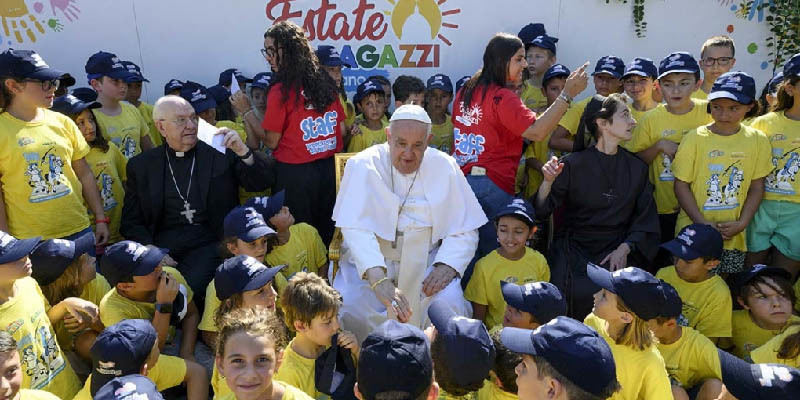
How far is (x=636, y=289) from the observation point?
309cm

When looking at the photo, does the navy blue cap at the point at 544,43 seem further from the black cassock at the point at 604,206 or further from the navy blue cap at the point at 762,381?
the navy blue cap at the point at 762,381

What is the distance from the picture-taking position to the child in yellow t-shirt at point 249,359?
2518 millimetres

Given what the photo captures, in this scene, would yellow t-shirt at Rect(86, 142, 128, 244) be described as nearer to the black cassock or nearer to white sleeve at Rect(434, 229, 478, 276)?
white sleeve at Rect(434, 229, 478, 276)

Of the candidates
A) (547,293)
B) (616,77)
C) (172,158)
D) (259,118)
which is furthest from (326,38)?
(547,293)

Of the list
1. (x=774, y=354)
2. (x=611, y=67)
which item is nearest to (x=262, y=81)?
(x=611, y=67)

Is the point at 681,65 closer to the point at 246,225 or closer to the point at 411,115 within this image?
the point at 411,115

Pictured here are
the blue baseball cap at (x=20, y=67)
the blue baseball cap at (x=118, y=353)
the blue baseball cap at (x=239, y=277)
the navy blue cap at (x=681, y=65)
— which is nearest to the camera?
the blue baseball cap at (x=118, y=353)

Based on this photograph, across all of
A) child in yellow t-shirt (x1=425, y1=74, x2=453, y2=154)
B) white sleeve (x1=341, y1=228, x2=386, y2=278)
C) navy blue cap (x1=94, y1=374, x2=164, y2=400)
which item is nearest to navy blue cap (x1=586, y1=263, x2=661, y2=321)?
white sleeve (x1=341, y1=228, x2=386, y2=278)

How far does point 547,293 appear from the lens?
322cm

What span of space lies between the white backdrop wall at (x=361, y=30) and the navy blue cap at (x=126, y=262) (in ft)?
9.75

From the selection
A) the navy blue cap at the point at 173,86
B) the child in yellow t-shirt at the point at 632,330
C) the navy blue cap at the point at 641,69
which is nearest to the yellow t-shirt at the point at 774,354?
the child in yellow t-shirt at the point at 632,330

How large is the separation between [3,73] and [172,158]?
117 cm

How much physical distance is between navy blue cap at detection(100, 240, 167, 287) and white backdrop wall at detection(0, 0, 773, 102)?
297cm

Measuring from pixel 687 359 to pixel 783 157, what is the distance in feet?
6.17
